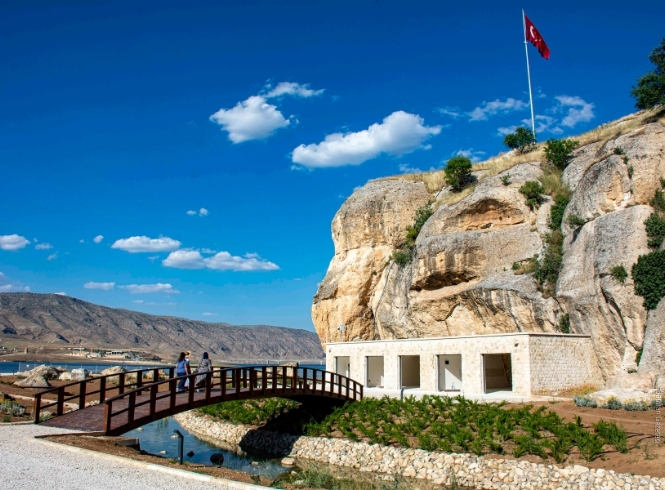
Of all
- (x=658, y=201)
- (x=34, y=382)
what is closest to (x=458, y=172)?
(x=658, y=201)

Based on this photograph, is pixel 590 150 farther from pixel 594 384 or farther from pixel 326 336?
pixel 326 336

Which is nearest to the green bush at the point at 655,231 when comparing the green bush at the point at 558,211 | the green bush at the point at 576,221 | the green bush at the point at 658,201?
the green bush at the point at 658,201

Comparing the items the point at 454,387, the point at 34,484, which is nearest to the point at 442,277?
the point at 454,387

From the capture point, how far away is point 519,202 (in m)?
37.3

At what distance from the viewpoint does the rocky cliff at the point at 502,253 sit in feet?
92.2

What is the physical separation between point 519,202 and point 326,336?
18287mm

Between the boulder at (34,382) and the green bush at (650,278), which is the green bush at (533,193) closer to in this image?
the green bush at (650,278)

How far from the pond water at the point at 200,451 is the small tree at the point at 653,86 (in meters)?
31.6

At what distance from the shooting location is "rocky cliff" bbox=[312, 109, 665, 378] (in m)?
28.1

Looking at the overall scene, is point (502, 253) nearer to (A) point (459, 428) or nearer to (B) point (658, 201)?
(B) point (658, 201)

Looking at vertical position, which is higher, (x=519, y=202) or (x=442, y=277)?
(x=519, y=202)

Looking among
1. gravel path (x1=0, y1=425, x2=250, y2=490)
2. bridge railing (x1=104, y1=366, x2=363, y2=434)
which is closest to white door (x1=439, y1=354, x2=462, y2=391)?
bridge railing (x1=104, y1=366, x2=363, y2=434)

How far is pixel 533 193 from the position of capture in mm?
36688

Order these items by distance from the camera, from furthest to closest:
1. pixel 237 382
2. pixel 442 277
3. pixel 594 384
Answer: pixel 442 277
pixel 594 384
pixel 237 382
